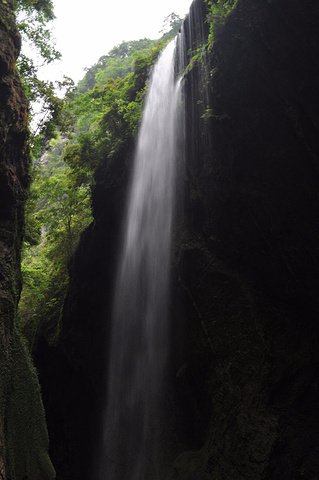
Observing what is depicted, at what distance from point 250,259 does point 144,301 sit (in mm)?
3168

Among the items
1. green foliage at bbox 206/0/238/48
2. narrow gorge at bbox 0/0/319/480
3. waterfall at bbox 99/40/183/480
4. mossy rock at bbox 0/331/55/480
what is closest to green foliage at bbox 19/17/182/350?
waterfall at bbox 99/40/183/480

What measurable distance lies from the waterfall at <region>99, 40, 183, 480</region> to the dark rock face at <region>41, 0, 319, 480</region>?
1.57 feet

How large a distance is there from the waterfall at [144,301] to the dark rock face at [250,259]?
1.57ft

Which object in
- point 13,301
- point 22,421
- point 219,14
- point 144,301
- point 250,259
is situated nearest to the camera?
point 22,421

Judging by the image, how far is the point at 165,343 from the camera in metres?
7.34

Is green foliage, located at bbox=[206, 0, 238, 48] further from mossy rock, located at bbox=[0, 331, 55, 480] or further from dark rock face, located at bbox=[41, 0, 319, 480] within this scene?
mossy rock, located at bbox=[0, 331, 55, 480]

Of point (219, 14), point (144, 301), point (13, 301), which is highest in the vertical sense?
point (219, 14)

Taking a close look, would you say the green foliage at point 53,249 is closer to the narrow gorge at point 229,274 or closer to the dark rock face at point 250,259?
the narrow gorge at point 229,274

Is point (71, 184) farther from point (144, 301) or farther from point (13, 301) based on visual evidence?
point (144, 301)

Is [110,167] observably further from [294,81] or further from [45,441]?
[45,441]

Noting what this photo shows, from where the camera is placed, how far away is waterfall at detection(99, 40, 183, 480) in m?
7.39

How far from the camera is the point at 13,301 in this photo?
22.9ft

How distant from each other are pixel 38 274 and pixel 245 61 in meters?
9.79

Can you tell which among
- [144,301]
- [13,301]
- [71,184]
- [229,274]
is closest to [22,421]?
[13,301]
